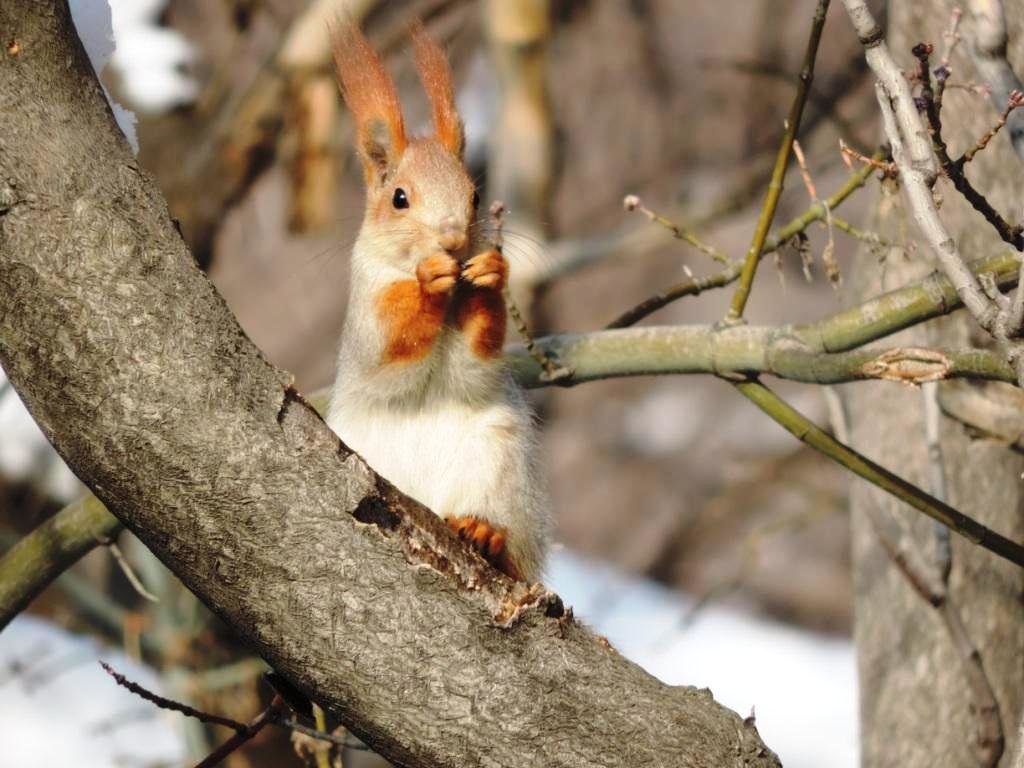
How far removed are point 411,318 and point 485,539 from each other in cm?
36

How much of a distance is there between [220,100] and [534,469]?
3.46 meters

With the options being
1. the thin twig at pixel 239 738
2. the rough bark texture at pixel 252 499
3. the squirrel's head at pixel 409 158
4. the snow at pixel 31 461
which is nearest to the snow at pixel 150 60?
the snow at pixel 31 461

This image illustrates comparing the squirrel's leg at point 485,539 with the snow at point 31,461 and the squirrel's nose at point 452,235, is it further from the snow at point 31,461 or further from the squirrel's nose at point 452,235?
the snow at point 31,461

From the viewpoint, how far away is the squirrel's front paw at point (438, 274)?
2070 millimetres

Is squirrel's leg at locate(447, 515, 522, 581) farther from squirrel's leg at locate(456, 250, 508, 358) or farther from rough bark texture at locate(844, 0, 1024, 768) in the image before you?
rough bark texture at locate(844, 0, 1024, 768)

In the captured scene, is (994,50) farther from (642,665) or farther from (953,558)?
(642,665)

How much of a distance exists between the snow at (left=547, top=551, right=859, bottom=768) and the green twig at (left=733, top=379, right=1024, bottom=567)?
3326 millimetres

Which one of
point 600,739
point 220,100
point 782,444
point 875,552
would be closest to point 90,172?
point 600,739

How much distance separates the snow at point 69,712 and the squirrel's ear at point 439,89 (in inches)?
95.3

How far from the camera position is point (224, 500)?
4.78ft

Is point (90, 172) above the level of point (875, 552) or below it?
below

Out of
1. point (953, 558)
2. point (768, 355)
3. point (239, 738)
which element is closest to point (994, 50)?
point (768, 355)

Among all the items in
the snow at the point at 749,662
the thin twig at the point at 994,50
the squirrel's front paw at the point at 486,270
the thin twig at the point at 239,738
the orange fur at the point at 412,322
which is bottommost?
the thin twig at the point at 239,738

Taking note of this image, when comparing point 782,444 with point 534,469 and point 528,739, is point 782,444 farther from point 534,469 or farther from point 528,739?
point 528,739
